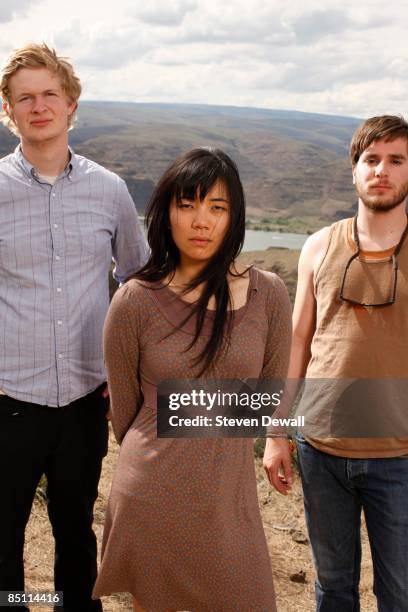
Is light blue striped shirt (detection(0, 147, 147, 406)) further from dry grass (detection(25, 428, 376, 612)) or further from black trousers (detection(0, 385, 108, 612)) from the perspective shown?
dry grass (detection(25, 428, 376, 612))

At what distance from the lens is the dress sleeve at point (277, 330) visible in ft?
6.73

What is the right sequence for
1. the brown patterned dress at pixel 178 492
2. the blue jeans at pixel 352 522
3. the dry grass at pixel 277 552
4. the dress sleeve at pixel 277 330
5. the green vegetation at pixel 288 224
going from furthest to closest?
1. the green vegetation at pixel 288 224
2. the dry grass at pixel 277 552
3. the blue jeans at pixel 352 522
4. the dress sleeve at pixel 277 330
5. the brown patterned dress at pixel 178 492

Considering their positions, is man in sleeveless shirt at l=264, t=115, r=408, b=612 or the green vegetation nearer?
man in sleeveless shirt at l=264, t=115, r=408, b=612

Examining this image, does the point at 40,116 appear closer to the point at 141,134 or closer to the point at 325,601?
the point at 325,601

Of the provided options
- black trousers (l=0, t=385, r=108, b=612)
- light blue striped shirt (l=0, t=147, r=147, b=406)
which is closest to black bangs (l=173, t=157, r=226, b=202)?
light blue striped shirt (l=0, t=147, r=147, b=406)

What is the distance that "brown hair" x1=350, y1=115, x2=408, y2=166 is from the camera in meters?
2.41

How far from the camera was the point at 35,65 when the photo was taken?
7.86ft

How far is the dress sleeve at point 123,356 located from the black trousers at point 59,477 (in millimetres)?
436

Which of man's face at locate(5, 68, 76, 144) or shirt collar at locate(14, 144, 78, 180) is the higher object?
man's face at locate(5, 68, 76, 144)

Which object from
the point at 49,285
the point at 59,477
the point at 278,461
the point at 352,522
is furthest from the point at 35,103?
the point at 352,522

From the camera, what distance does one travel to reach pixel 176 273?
2.06m

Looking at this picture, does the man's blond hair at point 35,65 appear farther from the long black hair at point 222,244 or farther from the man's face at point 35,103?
the long black hair at point 222,244

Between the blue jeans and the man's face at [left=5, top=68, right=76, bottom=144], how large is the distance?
1375mm

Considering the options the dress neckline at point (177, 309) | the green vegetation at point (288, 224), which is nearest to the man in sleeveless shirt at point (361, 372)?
the dress neckline at point (177, 309)
